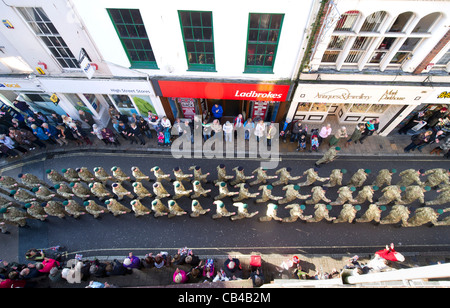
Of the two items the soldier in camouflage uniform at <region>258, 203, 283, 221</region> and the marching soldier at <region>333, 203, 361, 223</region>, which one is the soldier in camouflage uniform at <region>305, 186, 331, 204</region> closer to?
the marching soldier at <region>333, 203, 361, 223</region>

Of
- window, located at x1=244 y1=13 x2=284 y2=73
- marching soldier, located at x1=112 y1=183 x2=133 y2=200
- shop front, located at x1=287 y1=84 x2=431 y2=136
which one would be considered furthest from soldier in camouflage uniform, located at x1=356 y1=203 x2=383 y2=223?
marching soldier, located at x1=112 y1=183 x2=133 y2=200

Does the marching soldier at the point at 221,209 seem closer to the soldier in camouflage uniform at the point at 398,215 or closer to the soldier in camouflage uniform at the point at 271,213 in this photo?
the soldier in camouflage uniform at the point at 271,213

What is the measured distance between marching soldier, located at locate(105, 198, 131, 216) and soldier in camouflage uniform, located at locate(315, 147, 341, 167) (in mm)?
9923

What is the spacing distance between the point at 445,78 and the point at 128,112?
53.4 feet

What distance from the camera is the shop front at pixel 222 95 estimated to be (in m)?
11.7

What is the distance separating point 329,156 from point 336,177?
4.51ft

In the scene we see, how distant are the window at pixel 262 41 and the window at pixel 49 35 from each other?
8.13 m

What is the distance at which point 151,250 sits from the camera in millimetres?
10773

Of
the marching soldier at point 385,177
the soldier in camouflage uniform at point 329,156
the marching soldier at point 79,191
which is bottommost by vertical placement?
the marching soldier at point 79,191

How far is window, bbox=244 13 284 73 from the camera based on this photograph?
30.9 feet

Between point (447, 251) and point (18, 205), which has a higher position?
point (18, 205)

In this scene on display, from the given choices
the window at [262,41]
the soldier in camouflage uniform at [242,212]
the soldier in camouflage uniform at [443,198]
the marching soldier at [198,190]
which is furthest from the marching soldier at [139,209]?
the soldier in camouflage uniform at [443,198]

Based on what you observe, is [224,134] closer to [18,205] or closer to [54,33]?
[54,33]
